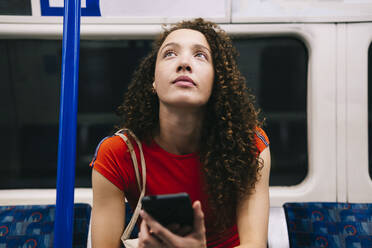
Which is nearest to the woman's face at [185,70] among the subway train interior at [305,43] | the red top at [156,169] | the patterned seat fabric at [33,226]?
the red top at [156,169]

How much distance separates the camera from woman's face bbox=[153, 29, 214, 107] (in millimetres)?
1002

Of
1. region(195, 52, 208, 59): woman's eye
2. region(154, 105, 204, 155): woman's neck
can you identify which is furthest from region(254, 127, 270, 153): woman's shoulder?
region(195, 52, 208, 59): woman's eye

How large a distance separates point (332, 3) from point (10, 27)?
1.74 m

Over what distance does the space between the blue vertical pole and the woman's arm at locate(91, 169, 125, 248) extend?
43 cm

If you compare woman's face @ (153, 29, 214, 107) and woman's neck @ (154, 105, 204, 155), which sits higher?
woman's face @ (153, 29, 214, 107)

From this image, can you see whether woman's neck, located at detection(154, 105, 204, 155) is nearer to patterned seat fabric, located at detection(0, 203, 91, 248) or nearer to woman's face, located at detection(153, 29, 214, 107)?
woman's face, located at detection(153, 29, 214, 107)

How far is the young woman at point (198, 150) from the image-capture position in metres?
1.06

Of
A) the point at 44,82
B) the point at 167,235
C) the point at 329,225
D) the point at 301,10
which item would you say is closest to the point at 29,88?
the point at 44,82

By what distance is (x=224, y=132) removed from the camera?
1.16 m

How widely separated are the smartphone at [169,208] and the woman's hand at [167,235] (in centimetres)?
1

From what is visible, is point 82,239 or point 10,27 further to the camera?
point 10,27

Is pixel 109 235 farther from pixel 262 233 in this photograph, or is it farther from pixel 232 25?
pixel 232 25

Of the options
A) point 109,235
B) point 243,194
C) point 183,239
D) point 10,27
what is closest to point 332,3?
point 243,194

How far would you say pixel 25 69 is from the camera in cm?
178
